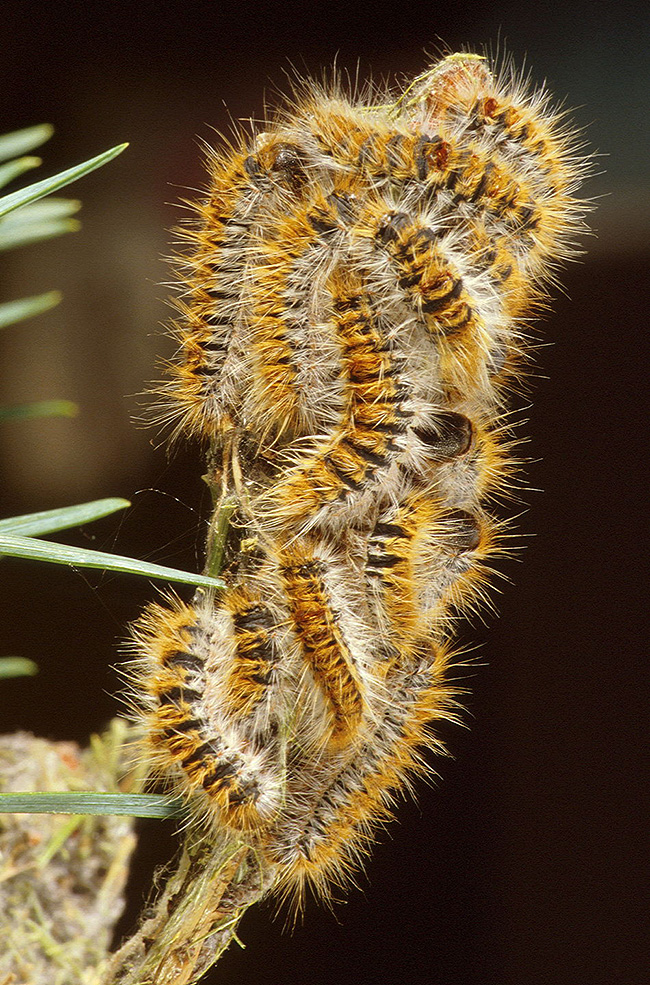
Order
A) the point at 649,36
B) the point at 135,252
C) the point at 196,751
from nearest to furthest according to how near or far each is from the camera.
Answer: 1. the point at 196,751
2. the point at 649,36
3. the point at 135,252

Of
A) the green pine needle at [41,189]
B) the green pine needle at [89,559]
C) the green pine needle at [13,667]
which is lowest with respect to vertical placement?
the green pine needle at [13,667]

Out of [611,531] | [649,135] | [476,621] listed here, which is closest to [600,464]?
[611,531]

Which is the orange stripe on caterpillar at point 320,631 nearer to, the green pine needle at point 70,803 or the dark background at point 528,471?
the green pine needle at point 70,803

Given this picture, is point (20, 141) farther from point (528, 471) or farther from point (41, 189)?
point (528, 471)

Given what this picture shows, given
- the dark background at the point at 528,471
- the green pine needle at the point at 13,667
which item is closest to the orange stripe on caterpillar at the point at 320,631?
the dark background at the point at 528,471

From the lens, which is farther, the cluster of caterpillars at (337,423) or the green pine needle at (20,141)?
the green pine needle at (20,141)

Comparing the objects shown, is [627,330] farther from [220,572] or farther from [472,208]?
[220,572]

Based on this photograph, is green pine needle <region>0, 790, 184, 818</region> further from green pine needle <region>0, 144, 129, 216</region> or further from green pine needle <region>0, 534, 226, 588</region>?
green pine needle <region>0, 144, 129, 216</region>
